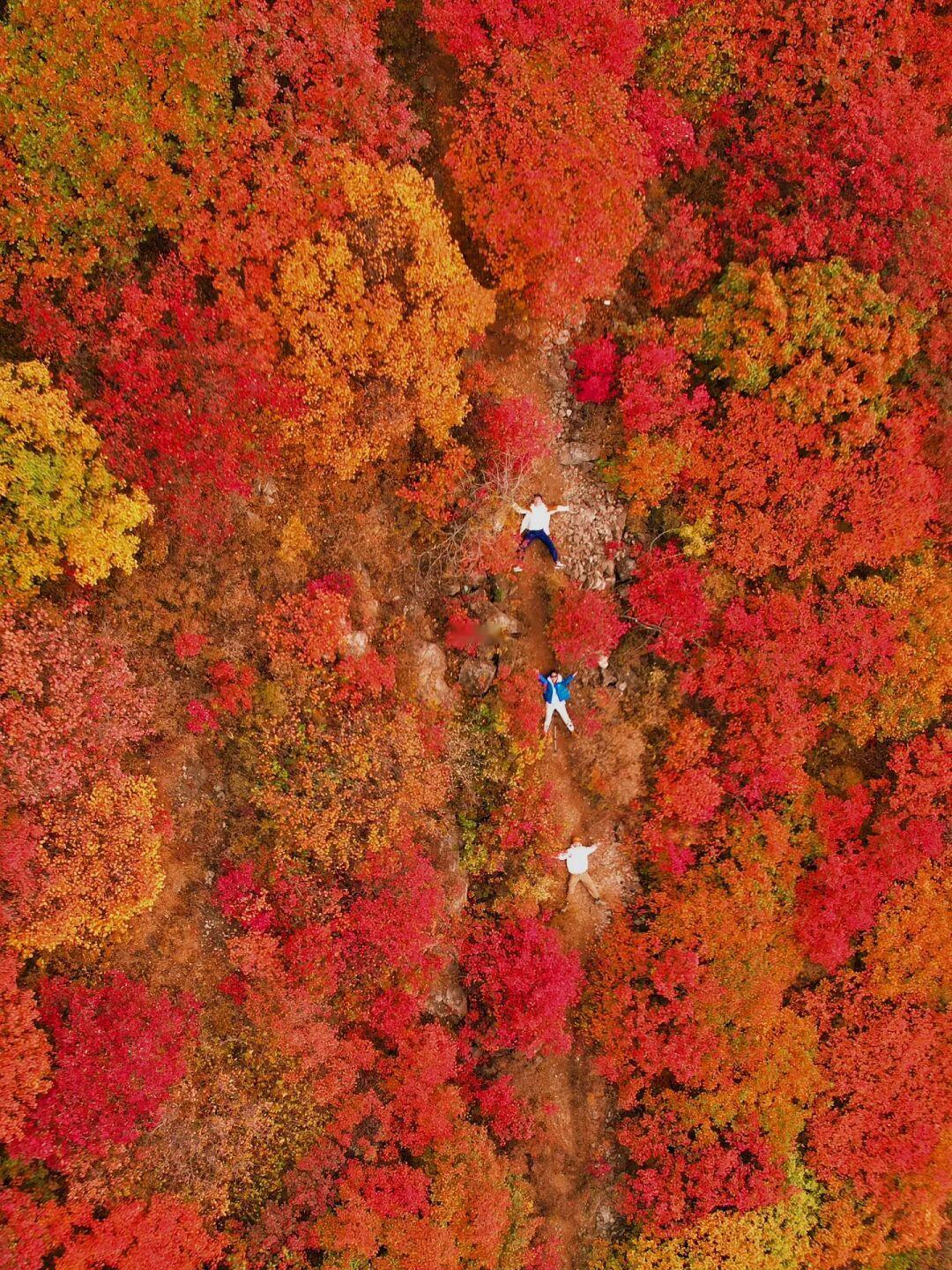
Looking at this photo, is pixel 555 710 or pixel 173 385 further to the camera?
pixel 555 710

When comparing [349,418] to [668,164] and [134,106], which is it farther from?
[668,164]

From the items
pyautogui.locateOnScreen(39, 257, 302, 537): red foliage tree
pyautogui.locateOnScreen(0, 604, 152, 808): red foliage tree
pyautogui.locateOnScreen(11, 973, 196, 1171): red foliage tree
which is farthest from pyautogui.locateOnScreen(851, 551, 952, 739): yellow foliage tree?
pyautogui.locateOnScreen(11, 973, 196, 1171): red foliage tree

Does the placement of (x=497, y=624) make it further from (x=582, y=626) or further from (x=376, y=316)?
(x=376, y=316)

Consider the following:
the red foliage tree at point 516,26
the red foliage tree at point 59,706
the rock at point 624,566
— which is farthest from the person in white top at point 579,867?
the red foliage tree at point 516,26

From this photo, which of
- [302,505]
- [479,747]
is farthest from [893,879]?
[302,505]

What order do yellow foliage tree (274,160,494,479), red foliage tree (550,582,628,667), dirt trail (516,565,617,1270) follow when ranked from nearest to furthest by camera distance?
yellow foliage tree (274,160,494,479) → red foliage tree (550,582,628,667) → dirt trail (516,565,617,1270)

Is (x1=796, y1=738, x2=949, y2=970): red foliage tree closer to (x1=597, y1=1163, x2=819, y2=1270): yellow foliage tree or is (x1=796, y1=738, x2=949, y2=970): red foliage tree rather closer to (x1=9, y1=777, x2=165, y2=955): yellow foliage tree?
(x1=597, y1=1163, x2=819, y2=1270): yellow foliage tree

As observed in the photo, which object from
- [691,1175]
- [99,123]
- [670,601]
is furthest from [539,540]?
[691,1175]
